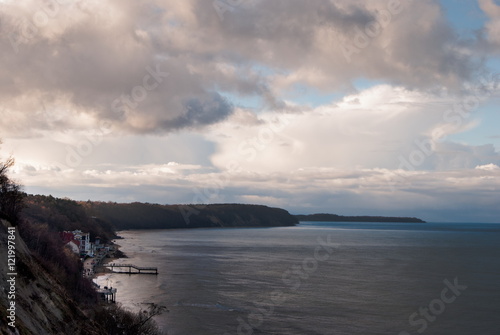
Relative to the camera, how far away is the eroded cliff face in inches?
828

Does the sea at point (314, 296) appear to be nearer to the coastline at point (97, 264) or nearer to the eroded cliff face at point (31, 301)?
the coastline at point (97, 264)

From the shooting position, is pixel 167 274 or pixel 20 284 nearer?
pixel 20 284

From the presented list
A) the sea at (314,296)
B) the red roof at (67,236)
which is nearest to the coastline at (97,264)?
the sea at (314,296)

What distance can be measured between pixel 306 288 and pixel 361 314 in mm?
16557

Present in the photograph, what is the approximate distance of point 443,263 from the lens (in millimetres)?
107938

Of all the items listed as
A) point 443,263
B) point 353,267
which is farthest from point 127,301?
point 443,263

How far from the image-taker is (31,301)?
78.9 feet

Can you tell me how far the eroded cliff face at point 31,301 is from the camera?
69.0 feet

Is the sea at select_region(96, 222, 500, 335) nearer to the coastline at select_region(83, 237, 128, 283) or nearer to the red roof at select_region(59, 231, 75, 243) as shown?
the coastline at select_region(83, 237, 128, 283)

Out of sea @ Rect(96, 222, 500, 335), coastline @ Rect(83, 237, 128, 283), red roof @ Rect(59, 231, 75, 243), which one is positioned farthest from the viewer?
red roof @ Rect(59, 231, 75, 243)

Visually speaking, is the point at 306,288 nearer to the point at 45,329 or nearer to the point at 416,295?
the point at 416,295

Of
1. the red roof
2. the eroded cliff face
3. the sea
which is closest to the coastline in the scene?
the sea

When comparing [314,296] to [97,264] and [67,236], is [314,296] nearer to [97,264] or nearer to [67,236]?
[97,264]

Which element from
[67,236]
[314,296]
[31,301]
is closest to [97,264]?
[67,236]
